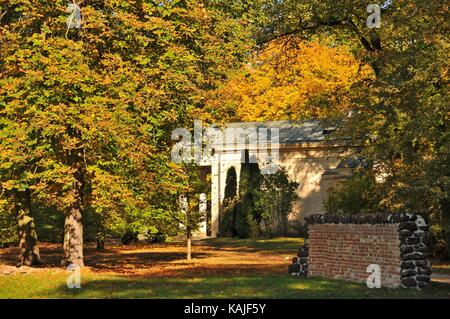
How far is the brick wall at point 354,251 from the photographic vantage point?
16.4m

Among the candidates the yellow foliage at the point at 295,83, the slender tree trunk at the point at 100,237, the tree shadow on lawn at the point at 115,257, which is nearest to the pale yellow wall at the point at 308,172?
the yellow foliage at the point at 295,83

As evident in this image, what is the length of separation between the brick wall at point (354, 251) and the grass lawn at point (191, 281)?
0.60 meters

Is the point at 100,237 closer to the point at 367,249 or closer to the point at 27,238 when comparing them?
the point at 27,238

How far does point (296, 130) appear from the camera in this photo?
150ft

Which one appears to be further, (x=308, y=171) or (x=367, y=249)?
(x=308, y=171)

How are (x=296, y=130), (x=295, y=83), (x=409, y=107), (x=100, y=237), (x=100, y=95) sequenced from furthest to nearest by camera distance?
(x=295, y=83), (x=296, y=130), (x=100, y=237), (x=409, y=107), (x=100, y=95)

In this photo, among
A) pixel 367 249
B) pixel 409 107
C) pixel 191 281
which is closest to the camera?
pixel 367 249

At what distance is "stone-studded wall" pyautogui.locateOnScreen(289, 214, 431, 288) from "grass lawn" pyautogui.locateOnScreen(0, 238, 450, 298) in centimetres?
53

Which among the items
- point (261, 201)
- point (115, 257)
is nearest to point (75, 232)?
point (115, 257)

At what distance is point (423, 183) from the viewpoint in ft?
66.9

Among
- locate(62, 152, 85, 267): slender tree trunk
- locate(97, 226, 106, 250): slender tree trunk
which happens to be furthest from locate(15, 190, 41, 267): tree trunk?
locate(97, 226, 106, 250): slender tree trunk

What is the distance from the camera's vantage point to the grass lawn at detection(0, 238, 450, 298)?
15180 millimetres

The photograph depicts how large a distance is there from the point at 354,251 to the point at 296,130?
28372mm
